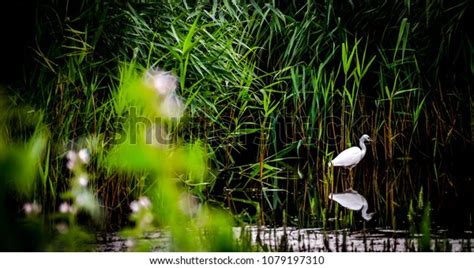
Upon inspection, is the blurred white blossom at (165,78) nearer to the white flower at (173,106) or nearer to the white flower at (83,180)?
the white flower at (173,106)

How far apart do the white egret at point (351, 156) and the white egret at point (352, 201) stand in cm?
8

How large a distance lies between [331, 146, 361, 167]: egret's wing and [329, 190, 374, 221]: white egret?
9 centimetres

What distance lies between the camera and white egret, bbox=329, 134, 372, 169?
1.92m

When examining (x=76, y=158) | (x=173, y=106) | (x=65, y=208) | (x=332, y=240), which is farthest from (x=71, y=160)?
→ (x=332, y=240)

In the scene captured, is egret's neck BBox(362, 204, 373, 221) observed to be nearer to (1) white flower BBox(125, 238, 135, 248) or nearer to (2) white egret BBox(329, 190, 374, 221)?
(2) white egret BBox(329, 190, 374, 221)

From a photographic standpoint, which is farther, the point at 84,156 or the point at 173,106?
the point at 173,106

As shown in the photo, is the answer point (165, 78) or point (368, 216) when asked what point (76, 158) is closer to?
point (165, 78)

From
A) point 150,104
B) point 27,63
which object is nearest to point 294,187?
point 27,63

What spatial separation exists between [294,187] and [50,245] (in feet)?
2.62

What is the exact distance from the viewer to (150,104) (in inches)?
25.2

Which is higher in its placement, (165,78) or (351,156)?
(165,78)

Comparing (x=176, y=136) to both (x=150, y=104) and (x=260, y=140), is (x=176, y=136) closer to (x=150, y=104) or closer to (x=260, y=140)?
(x=260, y=140)

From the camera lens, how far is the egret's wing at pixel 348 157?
1915mm

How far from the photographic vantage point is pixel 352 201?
188 centimetres
